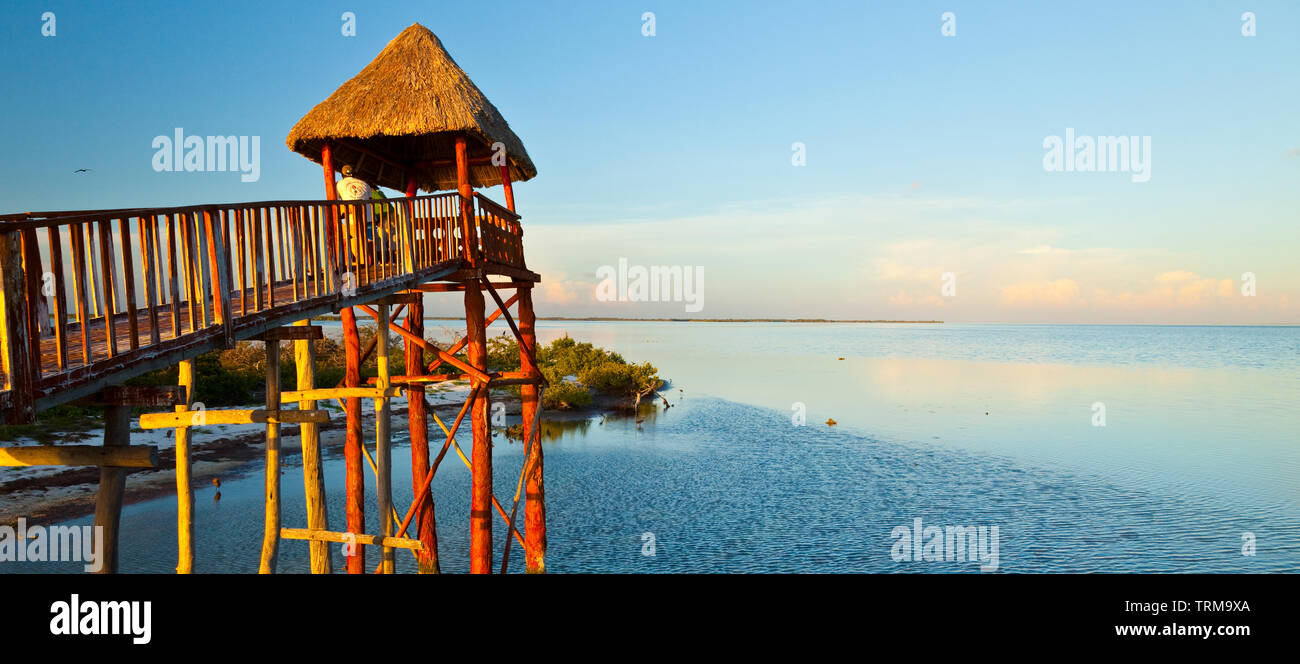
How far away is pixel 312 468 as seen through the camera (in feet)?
32.1

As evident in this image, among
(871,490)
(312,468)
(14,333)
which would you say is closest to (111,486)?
(14,333)

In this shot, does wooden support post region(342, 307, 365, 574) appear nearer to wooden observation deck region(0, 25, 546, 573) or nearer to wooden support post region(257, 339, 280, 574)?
wooden observation deck region(0, 25, 546, 573)

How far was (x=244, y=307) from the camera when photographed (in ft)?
22.9

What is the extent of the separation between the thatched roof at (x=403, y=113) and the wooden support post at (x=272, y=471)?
450cm

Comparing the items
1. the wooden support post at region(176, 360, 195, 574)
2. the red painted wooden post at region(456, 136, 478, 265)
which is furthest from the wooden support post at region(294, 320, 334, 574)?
the red painted wooden post at region(456, 136, 478, 265)

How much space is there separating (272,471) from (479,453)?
3590 millimetres

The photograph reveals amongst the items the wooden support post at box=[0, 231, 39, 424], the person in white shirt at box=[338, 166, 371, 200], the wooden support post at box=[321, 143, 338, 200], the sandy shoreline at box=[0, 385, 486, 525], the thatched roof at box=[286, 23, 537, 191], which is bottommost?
the sandy shoreline at box=[0, 385, 486, 525]

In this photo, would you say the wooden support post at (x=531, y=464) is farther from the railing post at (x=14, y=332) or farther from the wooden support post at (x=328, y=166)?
the railing post at (x=14, y=332)

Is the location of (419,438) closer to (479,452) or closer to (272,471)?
(479,452)

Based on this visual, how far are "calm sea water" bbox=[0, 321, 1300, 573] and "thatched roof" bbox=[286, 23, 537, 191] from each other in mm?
9433

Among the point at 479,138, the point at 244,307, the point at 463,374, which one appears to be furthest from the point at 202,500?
the point at 244,307

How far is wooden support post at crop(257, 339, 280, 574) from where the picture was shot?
27.4 feet
